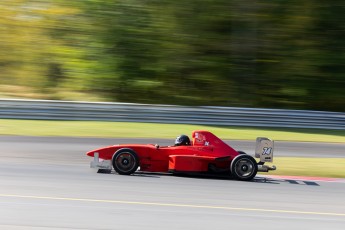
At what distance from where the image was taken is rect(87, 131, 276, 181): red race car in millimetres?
10867

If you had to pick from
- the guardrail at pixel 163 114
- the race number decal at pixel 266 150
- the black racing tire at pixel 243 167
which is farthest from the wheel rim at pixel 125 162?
the guardrail at pixel 163 114

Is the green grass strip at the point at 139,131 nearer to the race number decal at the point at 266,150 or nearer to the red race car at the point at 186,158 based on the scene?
the red race car at the point at 186,158

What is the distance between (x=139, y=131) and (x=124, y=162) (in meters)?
7.33

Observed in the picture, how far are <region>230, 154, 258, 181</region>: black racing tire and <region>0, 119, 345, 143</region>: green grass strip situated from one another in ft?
21.6

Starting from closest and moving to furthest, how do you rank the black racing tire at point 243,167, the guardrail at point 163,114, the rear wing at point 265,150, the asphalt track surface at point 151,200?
1. the asphalt track surface at point 151,200
2. the black racing tire at point 243,167
3. the rear wing at point 265,150
4. the guardrail at point 163,114

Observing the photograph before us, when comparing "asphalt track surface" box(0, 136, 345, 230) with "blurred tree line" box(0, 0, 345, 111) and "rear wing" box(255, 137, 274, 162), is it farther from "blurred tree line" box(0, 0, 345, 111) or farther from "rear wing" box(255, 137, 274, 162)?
"blurred tree line" box(0, 0, 345, 111)

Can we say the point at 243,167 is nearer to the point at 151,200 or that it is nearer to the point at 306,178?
the point at 306,178

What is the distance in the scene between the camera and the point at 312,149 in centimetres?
1612

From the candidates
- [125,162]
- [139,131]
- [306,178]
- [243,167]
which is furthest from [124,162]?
[139,131]

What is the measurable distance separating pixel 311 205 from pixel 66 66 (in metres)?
18.2

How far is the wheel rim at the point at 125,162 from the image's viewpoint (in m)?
10.9

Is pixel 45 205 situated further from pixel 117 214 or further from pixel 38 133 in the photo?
pixel 38 133

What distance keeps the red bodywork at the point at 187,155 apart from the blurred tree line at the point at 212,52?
13.7 m

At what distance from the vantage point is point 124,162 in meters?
10.9
